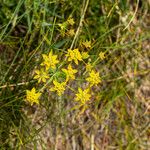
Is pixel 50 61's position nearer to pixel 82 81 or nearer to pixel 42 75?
pixel 42 75

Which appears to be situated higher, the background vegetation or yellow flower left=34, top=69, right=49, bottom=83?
yellow flower left=34, top=69, right=49, bottom=83

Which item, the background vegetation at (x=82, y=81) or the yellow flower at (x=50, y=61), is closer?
the yellow flower at (x=50, y=61)

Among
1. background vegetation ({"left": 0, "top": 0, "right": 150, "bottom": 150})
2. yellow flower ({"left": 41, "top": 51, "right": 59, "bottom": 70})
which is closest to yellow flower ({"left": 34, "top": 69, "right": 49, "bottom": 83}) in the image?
yellow flower ({"left": 41, "top": 51, "right": 59, "bottom": 70})

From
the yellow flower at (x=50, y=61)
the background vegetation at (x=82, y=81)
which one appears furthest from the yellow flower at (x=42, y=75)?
the background vegetation at (x=82, y=81)

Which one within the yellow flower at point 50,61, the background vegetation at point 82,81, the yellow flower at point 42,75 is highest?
the yellow flower at point 50,61

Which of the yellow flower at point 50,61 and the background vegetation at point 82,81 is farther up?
the yellow flower at point 50,61

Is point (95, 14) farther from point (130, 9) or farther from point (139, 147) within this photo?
point (139, 147)

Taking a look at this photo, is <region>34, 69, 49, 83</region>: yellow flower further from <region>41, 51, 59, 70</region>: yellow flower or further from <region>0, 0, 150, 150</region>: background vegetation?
<region>0, 0, 150, 150</region>: background vegetation

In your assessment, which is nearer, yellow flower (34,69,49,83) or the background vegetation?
yellow flower (34,69,49,83)

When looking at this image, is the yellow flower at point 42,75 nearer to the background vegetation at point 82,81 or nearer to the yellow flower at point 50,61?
the yellow flower at point 50,61

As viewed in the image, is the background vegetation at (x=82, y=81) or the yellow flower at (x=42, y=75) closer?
the yellow flower at (x=42, y=75)
